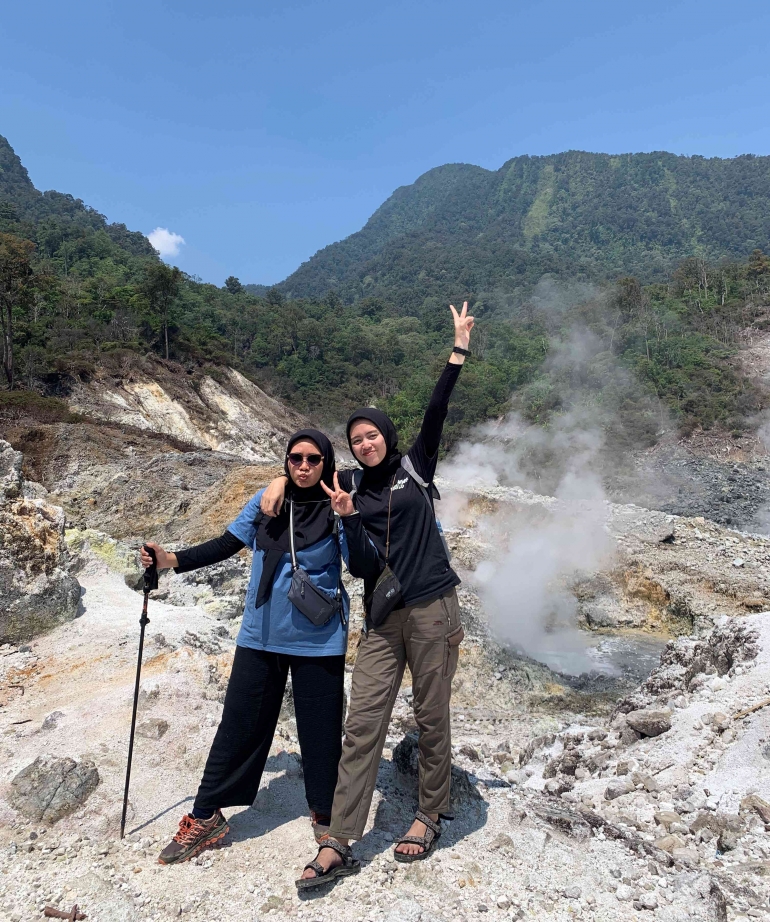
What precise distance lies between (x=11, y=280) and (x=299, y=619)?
22.1m

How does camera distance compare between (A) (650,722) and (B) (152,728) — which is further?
(A) (650,722)

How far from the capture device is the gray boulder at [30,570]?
4.00m

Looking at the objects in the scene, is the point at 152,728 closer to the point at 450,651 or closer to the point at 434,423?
the point at 450,651

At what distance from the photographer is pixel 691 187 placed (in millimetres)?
Answer: 129000

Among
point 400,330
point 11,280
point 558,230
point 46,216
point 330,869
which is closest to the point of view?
point 330,869

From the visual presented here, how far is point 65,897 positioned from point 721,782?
9.61 feet

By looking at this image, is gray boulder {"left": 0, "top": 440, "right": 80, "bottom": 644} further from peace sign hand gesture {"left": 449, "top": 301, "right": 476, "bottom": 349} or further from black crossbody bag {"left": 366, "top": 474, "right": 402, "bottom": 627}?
peace sign hand gesture {"left": 449, "top": 301, "right": 476, "bottom": 349}

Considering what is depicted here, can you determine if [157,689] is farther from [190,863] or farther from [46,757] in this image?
[190,863]

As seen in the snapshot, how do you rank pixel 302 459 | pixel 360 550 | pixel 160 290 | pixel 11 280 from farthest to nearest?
pixel 160 290, pixel 11 280, pixel 302 459, pixel 360 550

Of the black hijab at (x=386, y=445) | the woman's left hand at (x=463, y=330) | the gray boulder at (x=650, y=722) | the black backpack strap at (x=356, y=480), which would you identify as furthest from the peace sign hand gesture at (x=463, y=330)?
the gray boulder at (x=650, y=722)

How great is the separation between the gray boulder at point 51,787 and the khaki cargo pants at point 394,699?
1.09 meters

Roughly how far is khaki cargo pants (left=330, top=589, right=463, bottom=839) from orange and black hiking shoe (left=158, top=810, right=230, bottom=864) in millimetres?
452

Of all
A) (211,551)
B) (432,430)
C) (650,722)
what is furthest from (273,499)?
(650,722)

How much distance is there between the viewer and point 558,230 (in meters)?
121
